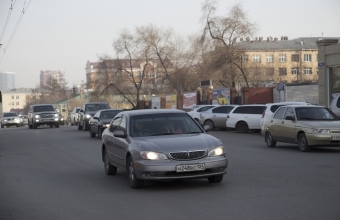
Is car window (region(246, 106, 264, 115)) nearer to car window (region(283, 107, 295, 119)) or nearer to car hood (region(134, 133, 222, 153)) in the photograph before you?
car window (region(283, 107, 295, 119))

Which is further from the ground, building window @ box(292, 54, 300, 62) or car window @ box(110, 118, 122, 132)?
building window @ box(292, 54, 300, 62)

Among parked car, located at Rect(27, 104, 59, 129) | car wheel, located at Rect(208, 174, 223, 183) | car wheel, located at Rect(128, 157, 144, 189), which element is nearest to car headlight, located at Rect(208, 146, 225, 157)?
car wheel, located at Rect(208, 174, 223, 183)

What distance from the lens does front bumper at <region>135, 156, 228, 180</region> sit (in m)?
9.79

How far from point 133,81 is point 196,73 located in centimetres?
816

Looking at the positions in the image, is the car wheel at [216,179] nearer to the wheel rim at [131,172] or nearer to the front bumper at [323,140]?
the wheel rim at [131,172]

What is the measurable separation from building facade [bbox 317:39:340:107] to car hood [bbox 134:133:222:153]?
22.9 metres

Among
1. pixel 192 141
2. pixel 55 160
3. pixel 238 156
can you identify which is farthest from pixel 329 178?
pixel 55 160

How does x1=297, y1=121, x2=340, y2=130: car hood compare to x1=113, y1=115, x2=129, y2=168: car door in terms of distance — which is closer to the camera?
x1=113, y1=115, x2=129, y2=168: car door

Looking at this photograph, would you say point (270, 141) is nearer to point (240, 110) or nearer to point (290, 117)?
point (290, 117)

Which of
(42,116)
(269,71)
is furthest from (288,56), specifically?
(42,116)

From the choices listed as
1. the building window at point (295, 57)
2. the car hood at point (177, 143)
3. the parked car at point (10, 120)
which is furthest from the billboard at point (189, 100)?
the building window at point (295, 57)

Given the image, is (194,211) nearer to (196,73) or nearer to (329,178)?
(329,178)

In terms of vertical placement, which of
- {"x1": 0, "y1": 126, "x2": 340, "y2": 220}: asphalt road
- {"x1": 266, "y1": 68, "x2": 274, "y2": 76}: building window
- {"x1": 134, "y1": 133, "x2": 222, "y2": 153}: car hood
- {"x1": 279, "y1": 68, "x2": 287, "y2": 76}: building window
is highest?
{"x1": 279, "y1": 68, "x2": 287, "y2": 76}: building window

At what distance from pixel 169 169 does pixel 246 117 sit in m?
21.2
